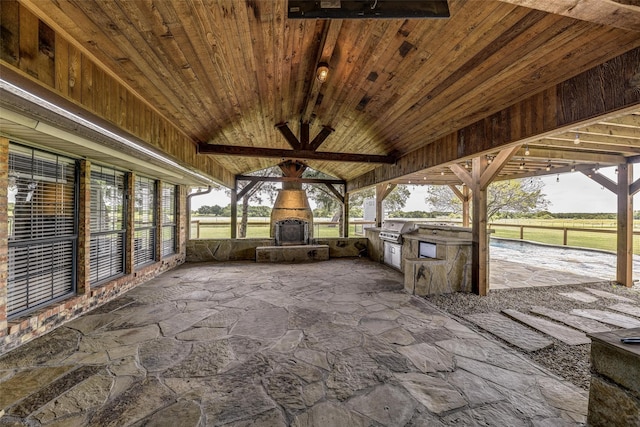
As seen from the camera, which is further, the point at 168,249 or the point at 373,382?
the point at 168,249

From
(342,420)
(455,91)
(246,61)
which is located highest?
(246,61)

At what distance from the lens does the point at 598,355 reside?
151cm

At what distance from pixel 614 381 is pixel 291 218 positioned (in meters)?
6.91

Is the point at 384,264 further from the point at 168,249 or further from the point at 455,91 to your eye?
the point at 168,249

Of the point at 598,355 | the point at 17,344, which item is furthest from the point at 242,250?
the point at 598,355

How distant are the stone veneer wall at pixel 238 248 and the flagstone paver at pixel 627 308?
4886mm

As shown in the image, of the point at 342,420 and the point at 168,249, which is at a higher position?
the point at 168,249

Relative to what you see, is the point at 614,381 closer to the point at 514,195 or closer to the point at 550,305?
the point at 550,305

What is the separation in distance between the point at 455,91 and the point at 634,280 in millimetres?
6077

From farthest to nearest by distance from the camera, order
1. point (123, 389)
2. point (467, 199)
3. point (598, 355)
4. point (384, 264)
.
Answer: point (467, 199), point (384, 264), point (123, 389), point (598, 355)

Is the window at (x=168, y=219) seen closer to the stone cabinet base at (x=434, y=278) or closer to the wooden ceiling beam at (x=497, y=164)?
the stone cabinet base at (x=434, y=278)

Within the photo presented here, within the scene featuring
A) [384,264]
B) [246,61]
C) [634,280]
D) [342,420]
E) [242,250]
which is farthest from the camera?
[242,250]

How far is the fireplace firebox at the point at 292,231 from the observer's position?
762 centimetres

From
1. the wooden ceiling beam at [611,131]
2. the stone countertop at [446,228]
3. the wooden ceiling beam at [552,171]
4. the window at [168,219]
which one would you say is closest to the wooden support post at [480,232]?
the stone countertop at [446,228]
